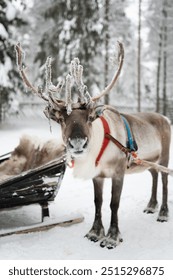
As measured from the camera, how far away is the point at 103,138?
427 centimetres

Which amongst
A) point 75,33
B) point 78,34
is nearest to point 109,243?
point 78,34

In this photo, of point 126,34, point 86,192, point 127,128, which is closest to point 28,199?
point 127,128

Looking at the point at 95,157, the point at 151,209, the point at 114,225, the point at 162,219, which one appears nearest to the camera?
the point at 95,157

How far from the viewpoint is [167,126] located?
18.5 feet

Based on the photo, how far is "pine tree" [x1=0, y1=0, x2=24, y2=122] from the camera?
16.6 meters

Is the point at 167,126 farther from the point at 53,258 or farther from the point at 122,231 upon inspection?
the point at 53,258

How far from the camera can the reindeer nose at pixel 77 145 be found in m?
3.53

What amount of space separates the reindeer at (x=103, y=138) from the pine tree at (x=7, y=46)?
12315mm

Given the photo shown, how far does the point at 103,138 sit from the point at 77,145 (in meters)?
0.80

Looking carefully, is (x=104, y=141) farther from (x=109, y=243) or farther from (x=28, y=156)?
(x=28, y=156)

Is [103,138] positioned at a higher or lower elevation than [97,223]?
higher

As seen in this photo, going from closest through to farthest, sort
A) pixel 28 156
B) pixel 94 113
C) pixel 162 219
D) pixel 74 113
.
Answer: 1. pixel 74 113
2. pixel 94 113
3. pixel 162 219
4. pixel 28 156

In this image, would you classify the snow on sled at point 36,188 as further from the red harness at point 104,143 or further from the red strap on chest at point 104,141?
the red strap on chest at point 104,141
